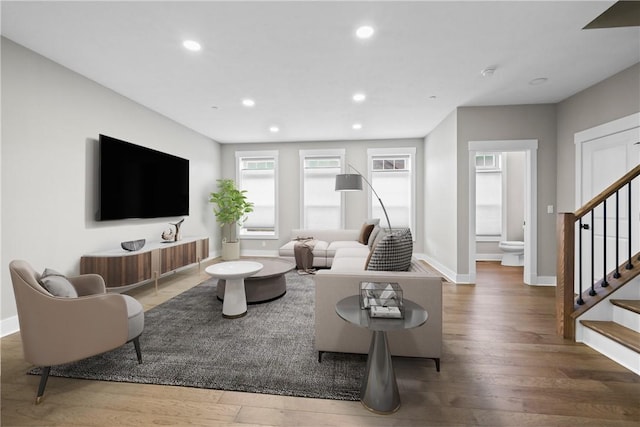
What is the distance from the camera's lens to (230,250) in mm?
6418

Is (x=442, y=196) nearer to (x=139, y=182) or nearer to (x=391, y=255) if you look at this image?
(x=391, y=255)

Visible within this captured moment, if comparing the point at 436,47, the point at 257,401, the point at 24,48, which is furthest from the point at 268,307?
the point at 24,48

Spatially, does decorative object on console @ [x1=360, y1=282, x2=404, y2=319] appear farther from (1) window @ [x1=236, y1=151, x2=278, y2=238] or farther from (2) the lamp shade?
(1) window @ [x1=236, y1=151, x2=278, y2=238]

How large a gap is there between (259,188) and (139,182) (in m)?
3.03

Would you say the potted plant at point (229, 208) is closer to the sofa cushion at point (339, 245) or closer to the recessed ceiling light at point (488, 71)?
the sofa cushion at point (339, 245)

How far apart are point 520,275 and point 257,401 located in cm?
509

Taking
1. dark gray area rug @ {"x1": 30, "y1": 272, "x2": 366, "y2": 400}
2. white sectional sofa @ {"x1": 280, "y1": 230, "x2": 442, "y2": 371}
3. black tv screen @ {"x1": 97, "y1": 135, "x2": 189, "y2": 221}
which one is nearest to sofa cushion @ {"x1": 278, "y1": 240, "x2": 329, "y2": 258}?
black tv screen @ {"x1": 97, "y1": 135, "x2": 189, "y2": 221}

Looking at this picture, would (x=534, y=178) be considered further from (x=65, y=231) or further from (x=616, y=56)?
(x=65, y=231)

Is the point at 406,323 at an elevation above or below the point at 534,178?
below

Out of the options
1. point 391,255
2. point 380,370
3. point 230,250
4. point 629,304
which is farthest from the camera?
point 230,250

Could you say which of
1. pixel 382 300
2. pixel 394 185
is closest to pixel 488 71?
pixel 382 300

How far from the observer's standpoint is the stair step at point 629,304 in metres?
2.39

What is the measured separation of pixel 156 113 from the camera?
467cm

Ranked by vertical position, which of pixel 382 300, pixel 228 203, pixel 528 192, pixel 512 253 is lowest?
pixel 512 253
